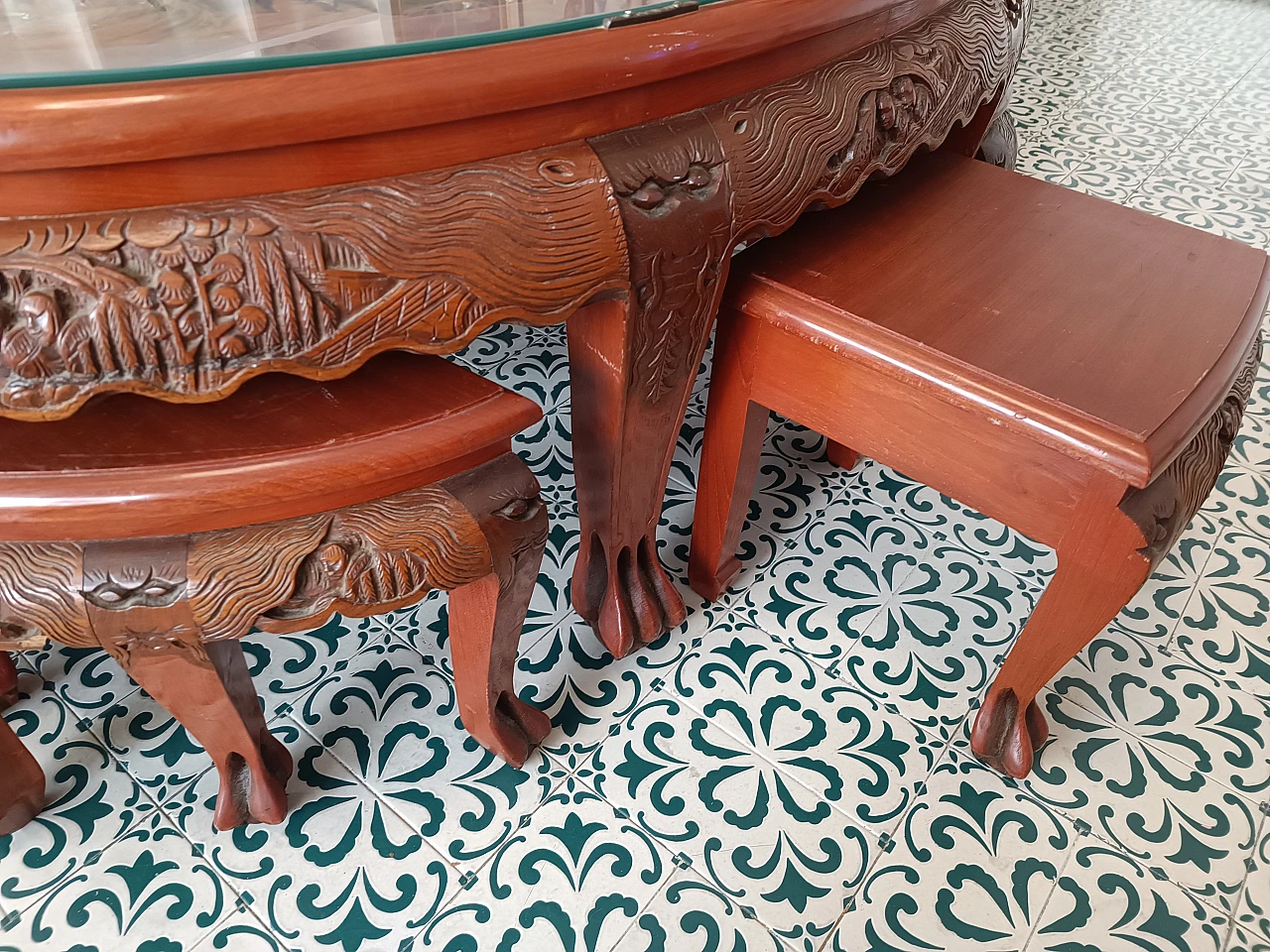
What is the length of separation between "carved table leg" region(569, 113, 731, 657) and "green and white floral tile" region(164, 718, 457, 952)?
32cm

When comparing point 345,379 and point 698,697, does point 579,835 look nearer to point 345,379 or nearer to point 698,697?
point 698,697

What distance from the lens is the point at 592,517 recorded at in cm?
96

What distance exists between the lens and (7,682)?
0.99 meters

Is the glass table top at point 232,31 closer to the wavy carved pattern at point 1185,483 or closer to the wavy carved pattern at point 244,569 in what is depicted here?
the wavy carved pattern at point 244,569

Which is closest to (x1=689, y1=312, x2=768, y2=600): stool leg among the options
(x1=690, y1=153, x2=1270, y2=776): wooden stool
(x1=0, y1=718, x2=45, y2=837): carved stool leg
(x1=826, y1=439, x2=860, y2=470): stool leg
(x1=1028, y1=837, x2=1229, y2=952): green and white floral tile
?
(x1=690, y1=153, x2=1270, y2=776): wooden stool

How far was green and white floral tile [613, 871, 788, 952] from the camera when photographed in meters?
0.83

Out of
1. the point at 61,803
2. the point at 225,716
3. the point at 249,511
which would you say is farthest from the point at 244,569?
the point at 61,803

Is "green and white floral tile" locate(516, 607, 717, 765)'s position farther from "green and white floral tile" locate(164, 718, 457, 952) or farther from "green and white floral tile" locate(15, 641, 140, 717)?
"green and white floral tile" locate(15, 641, 140, 717)

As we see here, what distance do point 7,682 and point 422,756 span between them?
1.60 feet

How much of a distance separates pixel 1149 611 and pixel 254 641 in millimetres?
1179

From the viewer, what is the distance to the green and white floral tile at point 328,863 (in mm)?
825

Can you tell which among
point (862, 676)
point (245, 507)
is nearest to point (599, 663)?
point (862, 676)

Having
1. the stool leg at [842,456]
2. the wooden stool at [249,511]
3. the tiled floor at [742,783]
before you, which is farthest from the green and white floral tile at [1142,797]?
the wooden stool at [249,511]

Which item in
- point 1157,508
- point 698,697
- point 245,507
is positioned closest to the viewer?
point 245,507
